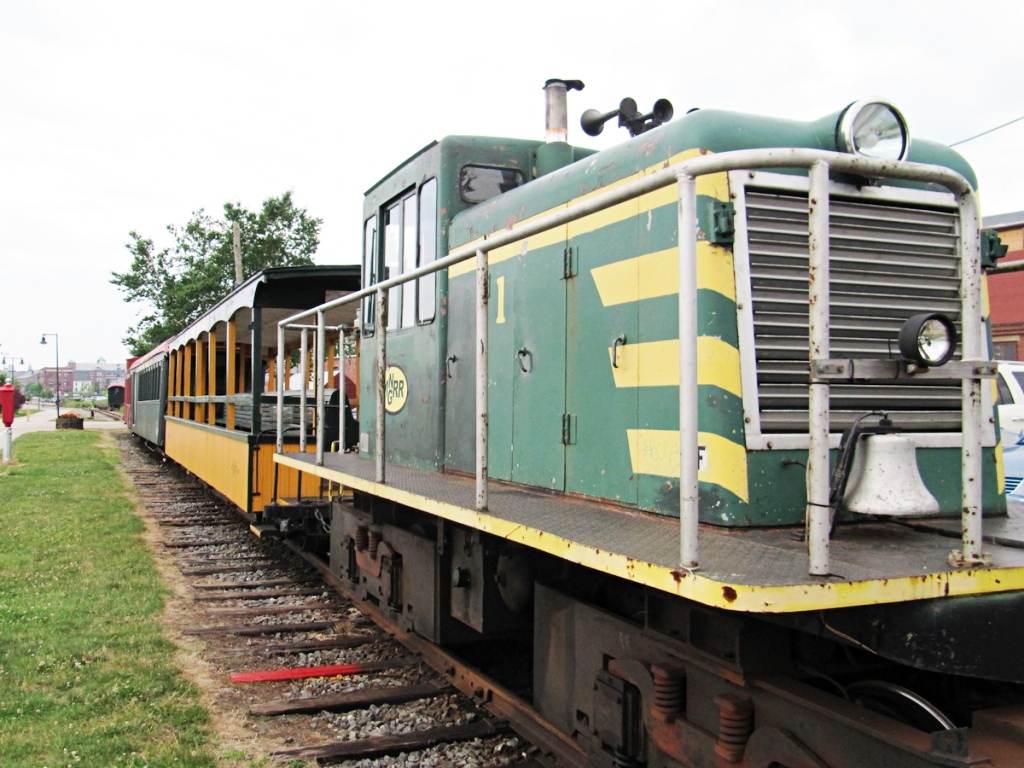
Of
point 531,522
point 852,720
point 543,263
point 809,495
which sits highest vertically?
point 543,263

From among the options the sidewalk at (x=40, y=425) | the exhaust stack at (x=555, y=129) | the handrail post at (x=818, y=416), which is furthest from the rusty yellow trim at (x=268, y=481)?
the sidewalk at (x=40, y=425)

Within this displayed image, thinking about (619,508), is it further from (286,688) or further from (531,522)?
(286,688)

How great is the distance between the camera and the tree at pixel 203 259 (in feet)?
127

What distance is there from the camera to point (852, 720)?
2289 mm

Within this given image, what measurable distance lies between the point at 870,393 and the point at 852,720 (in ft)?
4.03

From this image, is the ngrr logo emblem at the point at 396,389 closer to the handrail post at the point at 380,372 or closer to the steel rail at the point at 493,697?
the handrail post at the point at 380,372

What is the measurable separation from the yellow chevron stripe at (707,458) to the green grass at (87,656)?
2442 mm

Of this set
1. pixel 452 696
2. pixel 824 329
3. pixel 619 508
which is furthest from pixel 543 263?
pixel 452 696

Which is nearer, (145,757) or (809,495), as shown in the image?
(809,495)

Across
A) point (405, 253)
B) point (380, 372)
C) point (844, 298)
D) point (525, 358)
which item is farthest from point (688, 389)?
point (405, 253)

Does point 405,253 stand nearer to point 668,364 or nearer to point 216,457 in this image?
point 668,364

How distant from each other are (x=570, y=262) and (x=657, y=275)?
2.33 feet

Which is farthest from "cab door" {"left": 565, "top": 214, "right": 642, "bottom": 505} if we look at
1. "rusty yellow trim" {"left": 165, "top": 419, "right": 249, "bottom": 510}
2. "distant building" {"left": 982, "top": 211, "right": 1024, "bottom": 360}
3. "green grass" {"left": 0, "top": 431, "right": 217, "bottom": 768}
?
"distant building" {"left": 982, "top": 211, "right": 1024, "bottom": 360}

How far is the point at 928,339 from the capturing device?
2.43 m
